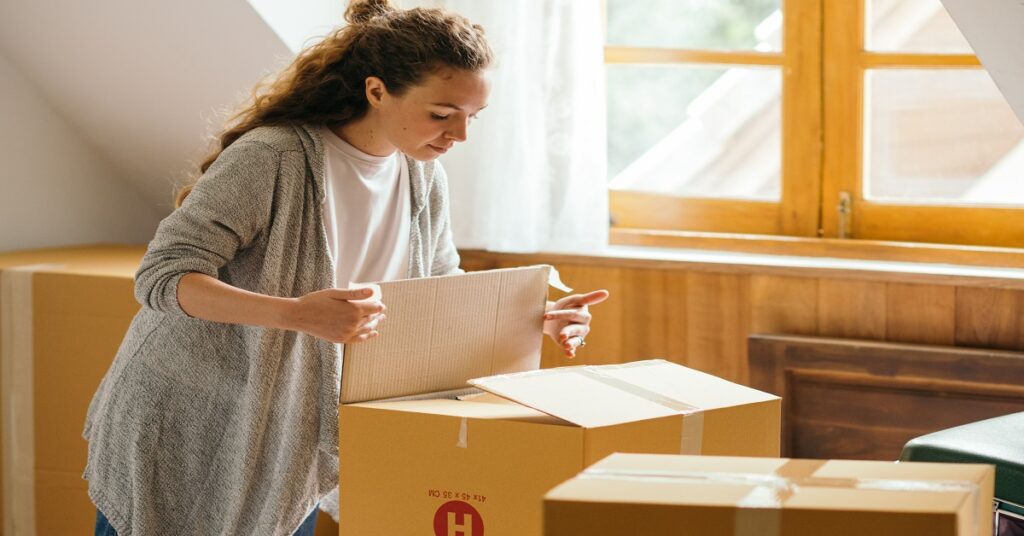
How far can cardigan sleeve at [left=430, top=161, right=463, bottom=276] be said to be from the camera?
6.29ft

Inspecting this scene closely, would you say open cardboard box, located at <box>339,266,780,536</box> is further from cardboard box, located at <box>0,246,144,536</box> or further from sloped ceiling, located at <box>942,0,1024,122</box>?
cardboard box, located at <box>0,246,144,536</box>

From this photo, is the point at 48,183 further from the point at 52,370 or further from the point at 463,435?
the point at 463,435

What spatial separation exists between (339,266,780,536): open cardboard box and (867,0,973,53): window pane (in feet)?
3.87

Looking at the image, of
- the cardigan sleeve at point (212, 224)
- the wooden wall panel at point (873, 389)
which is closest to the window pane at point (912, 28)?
the wooden wall panel at point (873, 389)

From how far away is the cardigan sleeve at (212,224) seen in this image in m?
1.59

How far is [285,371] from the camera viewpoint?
169 centimetres

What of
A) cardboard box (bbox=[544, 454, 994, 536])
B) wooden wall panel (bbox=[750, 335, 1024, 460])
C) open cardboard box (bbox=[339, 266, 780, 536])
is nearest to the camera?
cardboard box (bbox=[544, 454, 994, 536])

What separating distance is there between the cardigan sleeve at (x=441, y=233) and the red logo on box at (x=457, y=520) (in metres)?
0.51

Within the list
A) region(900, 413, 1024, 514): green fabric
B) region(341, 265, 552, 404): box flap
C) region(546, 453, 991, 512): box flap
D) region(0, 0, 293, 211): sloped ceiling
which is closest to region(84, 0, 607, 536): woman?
region(341, 265, 552, 404): box flap

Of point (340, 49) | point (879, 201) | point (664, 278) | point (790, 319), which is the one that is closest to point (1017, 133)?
point (879, 201)

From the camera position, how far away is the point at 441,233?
1958mm

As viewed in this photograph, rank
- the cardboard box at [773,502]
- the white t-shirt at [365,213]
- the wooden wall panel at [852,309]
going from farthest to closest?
the wooden wall panel at [852,309] < the white t-shirt at [365,213] < the cardboard box at [773,502]

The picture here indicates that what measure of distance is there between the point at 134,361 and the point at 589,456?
0.72m

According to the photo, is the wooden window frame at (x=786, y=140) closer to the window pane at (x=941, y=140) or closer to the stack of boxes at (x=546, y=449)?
the window pane at (x=941, y=140)
